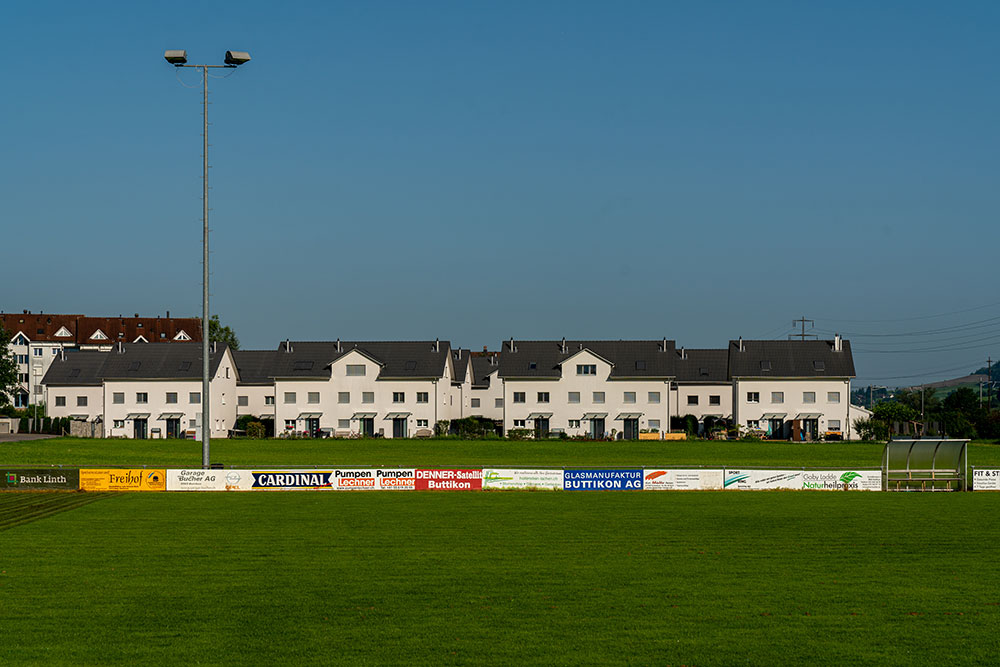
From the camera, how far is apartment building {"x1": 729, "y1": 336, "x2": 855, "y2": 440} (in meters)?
95.8

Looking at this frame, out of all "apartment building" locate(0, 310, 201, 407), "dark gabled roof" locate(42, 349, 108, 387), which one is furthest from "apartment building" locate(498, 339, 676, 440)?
"apartment building" locate(0, 310, 201, 407)

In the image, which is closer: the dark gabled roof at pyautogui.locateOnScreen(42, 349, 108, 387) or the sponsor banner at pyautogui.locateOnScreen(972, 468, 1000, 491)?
the sponsor banner at pyautogui.locateOnScreen(972, 468, 1000, 491)

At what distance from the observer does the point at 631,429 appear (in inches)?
3757

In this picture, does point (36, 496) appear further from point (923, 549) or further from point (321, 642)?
point (923, 549)

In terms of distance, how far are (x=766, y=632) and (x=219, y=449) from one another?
206 ft

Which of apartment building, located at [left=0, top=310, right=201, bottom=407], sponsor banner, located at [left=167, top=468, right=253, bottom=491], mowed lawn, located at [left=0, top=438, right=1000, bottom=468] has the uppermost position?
apartment building, located at [left=0, top=310, right=201, bottom=407]

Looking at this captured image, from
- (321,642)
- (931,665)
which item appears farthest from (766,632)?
(321,642)

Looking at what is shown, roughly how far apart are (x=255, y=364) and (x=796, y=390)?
5174 cm

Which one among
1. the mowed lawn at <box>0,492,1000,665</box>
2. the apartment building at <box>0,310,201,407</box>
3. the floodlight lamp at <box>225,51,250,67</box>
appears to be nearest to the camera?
the mowed lawn at <box>0,492,1000,665</box>

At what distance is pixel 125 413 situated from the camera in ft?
319

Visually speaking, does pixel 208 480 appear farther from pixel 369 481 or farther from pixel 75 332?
pixel 75 332

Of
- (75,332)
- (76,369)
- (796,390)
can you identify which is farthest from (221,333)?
(796,390)

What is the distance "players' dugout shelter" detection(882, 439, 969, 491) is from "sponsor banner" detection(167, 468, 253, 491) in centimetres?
2771

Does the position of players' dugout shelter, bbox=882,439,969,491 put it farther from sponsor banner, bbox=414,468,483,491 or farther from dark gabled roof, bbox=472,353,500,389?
dark gabled roof, bbox=472,353,500,389
